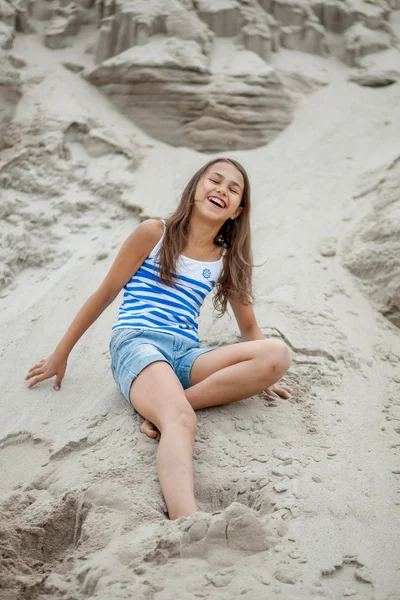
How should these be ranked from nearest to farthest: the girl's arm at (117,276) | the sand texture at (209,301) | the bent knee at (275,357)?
the sand texture at (209,301)
the bent knee at (275,357)
the girl's arm at (117,276)

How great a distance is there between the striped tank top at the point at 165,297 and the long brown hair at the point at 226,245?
0.14ft

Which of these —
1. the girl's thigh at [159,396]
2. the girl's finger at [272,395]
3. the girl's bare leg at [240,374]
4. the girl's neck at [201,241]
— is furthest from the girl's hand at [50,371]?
the girl's finger at [272,395]

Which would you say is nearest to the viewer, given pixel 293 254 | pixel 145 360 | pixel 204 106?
pixel 145 360

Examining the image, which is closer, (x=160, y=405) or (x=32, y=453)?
(x=160, y=405)

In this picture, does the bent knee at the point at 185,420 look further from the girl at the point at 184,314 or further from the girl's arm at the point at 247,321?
the girl's arm at the point at 247,321

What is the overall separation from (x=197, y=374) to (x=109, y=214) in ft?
6.44

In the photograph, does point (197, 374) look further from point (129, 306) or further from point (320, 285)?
point (320, 285)

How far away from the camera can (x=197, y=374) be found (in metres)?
2.43

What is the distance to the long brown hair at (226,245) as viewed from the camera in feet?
8.47

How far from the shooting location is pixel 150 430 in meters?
2.24

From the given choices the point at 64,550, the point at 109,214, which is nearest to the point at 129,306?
the point at 64,550

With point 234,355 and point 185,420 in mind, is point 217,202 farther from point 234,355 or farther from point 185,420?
point 185,420

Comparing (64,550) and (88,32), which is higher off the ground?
(88,32)

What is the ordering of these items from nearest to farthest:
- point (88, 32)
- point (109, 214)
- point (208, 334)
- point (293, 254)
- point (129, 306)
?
point (129, 306)
point (208, 334)
point (293, 254)
point (109, 214)
point (88, 32)
